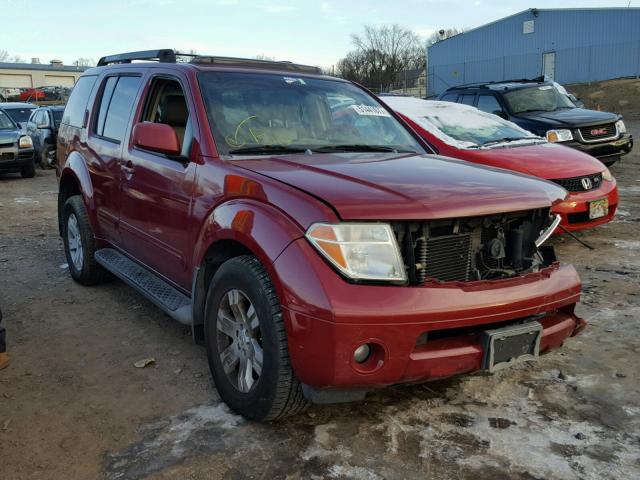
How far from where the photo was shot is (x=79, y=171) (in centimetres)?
514

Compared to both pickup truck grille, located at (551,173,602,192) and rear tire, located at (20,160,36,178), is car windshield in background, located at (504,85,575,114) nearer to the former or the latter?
pickup truck grille, located at (551,173,602,192)

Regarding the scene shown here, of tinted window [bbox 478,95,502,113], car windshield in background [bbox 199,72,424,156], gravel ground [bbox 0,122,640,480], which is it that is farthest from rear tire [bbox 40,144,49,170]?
car windshield in background [bbox 199,72,424,156]

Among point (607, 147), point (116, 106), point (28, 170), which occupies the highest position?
point (116, 106)

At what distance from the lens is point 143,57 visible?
472 centimetres

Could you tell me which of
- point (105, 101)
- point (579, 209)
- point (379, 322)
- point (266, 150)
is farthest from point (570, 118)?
point (379, 322)

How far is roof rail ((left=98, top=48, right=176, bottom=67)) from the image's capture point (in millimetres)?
4359

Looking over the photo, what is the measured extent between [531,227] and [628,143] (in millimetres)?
8585

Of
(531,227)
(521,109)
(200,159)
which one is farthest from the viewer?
(521,109)

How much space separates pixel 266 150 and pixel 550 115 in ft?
25.0

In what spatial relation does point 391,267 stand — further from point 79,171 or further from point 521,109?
point 521,109

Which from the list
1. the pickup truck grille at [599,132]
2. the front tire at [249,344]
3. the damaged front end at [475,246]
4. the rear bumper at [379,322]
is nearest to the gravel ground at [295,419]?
the front tire at [249,344]

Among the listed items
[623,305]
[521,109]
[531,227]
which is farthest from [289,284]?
[521,109]

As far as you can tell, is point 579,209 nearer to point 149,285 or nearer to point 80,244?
point 149,285

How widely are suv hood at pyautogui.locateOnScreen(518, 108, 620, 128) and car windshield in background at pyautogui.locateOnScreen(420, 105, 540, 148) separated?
7.66 feet
